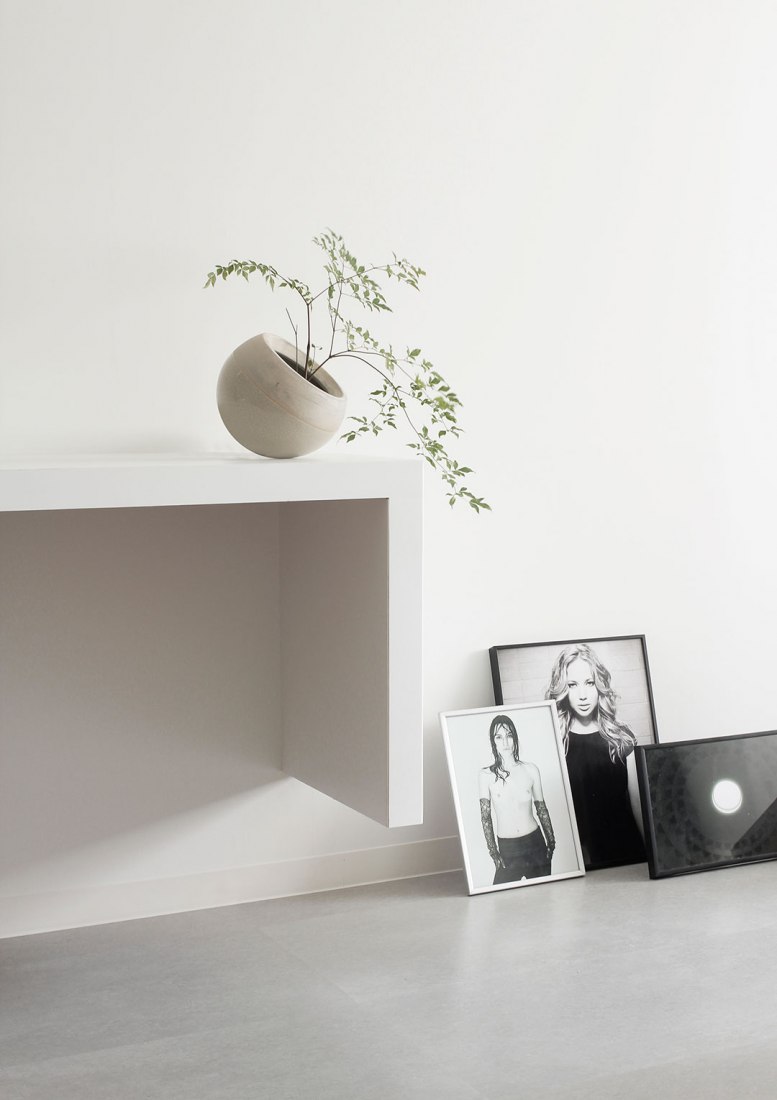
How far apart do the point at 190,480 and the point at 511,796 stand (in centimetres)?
95

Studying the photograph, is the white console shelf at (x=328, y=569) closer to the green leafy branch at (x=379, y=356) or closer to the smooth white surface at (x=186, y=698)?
the smooth white surface at (x=186, y=698)

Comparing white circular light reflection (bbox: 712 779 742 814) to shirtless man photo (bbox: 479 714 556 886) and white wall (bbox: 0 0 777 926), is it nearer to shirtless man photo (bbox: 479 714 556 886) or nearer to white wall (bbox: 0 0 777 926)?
white wall (bbox: 0 0 777 926)

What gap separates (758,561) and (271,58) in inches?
53.9

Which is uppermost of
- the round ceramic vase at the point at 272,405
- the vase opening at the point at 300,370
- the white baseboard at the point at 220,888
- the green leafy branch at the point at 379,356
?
the green leafy branch at the point at 379,356

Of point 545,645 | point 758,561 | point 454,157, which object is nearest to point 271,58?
point 454,157

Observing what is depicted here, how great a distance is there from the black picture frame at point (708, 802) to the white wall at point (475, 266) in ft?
0.62

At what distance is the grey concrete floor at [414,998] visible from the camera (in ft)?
4.78

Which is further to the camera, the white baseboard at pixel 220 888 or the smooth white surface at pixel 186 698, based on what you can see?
the white baseboard at pixel 220 888

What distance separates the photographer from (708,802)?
2209 mm

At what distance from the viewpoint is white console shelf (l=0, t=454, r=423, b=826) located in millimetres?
1506

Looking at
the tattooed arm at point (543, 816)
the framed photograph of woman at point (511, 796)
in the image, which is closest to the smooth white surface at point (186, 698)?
the framed photograph of woman at point (511, 796)

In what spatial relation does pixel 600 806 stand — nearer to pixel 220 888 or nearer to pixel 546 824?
pixel 546 824

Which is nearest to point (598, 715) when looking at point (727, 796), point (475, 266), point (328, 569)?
point (727, 796)

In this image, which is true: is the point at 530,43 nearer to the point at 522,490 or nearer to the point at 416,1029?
the point at 522,490
